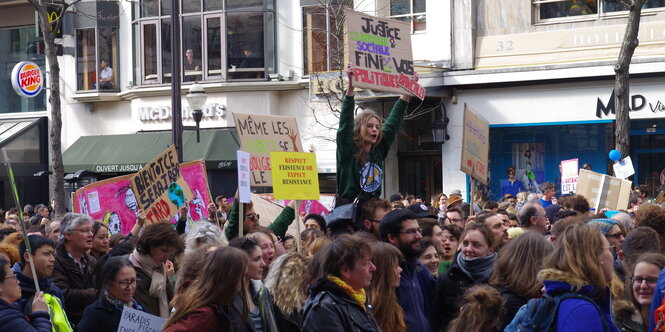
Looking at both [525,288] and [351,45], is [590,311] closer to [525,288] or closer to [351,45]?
[525,288]

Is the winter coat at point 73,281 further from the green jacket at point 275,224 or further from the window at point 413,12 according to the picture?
the window at point 413,12

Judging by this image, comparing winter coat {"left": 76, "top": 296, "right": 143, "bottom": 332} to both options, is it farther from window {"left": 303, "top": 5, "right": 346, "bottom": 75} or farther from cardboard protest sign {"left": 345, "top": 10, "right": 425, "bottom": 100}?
window {"left": 303, "top": 5, "right": 346, "bottom": 75}

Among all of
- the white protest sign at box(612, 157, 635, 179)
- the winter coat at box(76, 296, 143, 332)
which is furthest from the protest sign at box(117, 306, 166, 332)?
the white protest sign at box(612, 157, 635, 179)

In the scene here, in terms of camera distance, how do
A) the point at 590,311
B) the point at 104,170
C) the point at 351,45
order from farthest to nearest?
the point at 104,170, the point at 351,45, the point at 590,311

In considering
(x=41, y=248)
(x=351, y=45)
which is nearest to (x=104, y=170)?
(x=351, y=45)

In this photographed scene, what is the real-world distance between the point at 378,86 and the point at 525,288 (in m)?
4.27

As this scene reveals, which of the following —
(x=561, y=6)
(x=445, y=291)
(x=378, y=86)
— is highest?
(x=561, y=6)

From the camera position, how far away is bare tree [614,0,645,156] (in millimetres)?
17312

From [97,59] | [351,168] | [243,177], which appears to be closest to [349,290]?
[351,168]

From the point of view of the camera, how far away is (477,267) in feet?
22.5

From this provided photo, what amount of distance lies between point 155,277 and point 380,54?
12.0 feet

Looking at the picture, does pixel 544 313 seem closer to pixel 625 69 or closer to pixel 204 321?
pixel 204 321

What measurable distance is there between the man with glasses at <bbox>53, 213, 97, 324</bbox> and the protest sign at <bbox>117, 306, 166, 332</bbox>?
1.33 meters

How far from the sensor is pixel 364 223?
7.61 metres
